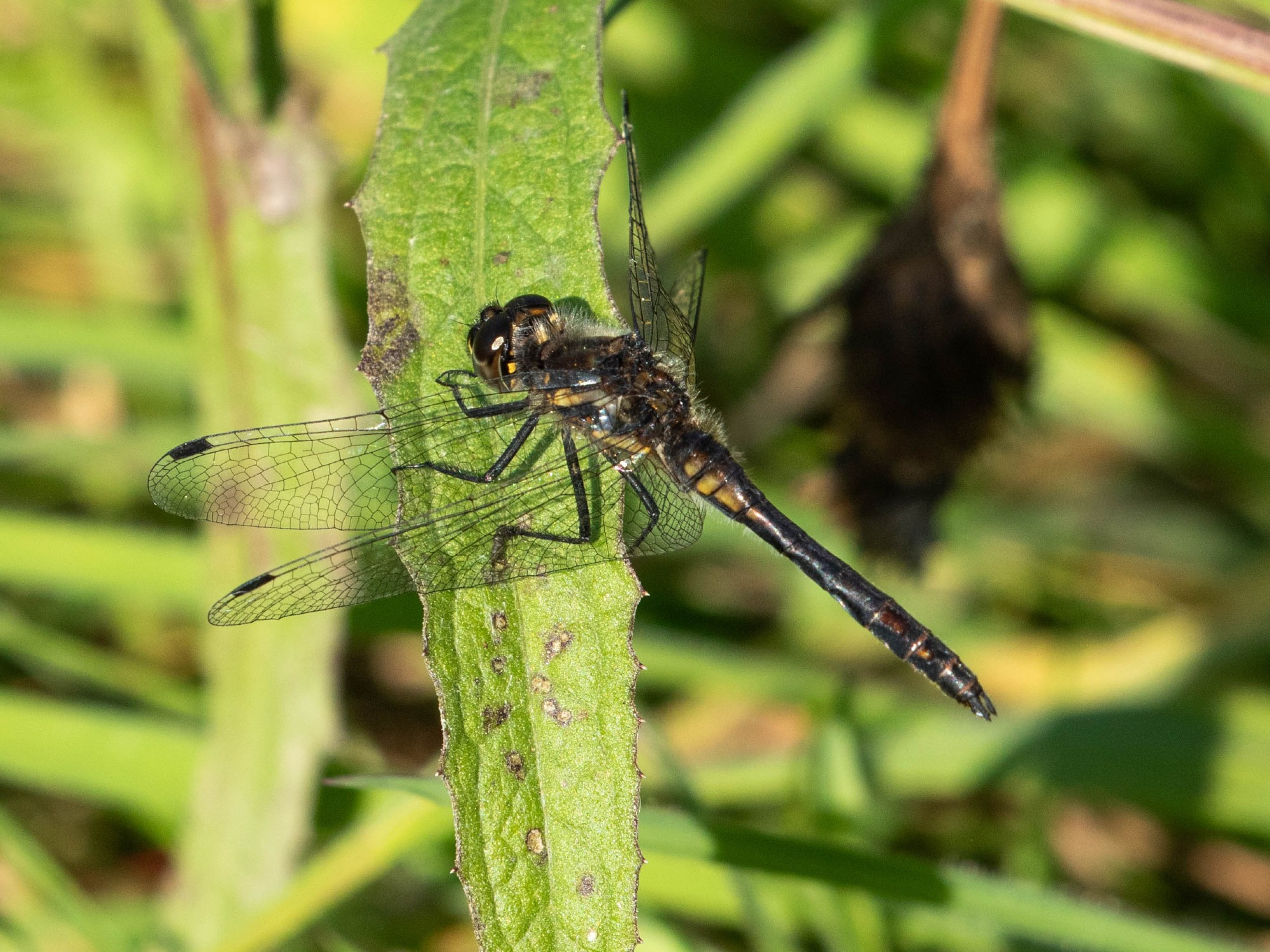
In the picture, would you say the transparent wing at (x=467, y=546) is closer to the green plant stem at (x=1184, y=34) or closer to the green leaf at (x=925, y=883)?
the green leaf at (x=925, y=883)

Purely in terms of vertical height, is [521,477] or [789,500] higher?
[789,500]

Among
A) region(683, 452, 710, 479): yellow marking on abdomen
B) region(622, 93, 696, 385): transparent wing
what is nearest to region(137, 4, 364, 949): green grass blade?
region(622, 93, 696, 385): transparent wing

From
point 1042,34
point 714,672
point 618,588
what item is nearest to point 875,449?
point 714,672

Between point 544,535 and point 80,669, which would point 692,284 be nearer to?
point 544,535

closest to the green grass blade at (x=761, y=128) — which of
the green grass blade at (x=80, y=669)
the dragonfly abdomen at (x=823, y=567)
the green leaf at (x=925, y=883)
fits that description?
the dragonfly abdomen at (x=823, y=567)

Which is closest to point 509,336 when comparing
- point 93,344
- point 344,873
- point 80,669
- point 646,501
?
point 646,501

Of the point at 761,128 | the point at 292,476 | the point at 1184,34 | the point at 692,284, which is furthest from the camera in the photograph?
the point at 761,128

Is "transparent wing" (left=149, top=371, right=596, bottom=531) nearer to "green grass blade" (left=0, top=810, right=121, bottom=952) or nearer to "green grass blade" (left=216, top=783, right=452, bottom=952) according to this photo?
"green grass blade" (left=216, top=783, right=452, bottom=952)

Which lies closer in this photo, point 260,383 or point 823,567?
point 260,383
